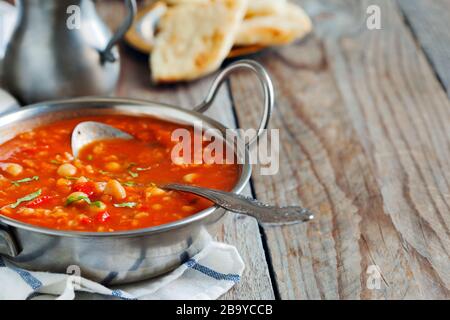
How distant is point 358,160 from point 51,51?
128 cm

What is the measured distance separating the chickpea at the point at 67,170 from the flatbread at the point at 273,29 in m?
1.41

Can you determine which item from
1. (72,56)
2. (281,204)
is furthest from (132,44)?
(281,204)

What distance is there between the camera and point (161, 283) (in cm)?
238

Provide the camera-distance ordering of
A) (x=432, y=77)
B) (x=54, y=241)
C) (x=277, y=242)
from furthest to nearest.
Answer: (x=432, y=77) → (x=277, y=242) → (x=54, y=241)

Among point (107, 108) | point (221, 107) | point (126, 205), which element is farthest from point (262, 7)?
point (126, 205)

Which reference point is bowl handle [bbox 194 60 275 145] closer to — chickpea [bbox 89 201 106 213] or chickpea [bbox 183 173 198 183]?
chickpea [bbox 183 173 198 183]

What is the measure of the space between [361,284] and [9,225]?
1.04m

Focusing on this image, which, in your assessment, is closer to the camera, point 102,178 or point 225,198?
point 225,198

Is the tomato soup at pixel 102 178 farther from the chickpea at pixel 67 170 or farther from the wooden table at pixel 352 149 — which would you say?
the wooden table at pixel 352 149

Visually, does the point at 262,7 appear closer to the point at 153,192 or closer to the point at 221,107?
the point at 221,107

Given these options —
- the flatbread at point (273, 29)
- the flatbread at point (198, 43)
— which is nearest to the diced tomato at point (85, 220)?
the flatbread at point (198, 43)
